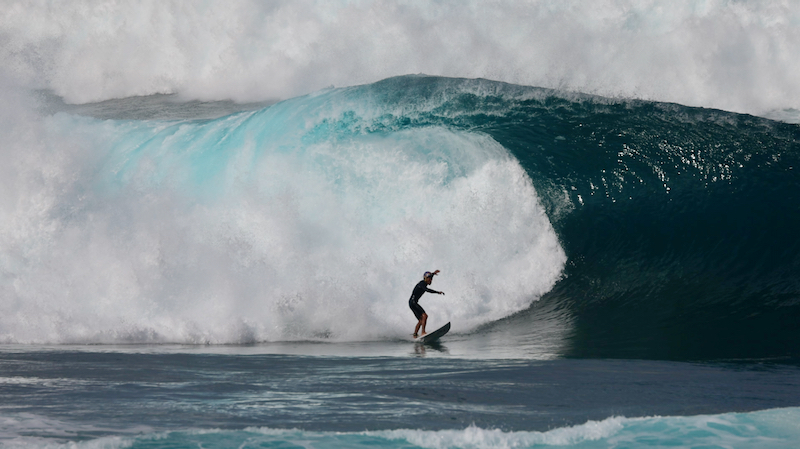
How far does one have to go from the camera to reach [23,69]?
1338 cm

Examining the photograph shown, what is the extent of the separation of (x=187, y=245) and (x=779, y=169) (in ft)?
33.4

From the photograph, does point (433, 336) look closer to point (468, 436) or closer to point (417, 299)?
point (417, 299)

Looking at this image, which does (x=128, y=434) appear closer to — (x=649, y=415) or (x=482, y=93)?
(x=649, y=415)

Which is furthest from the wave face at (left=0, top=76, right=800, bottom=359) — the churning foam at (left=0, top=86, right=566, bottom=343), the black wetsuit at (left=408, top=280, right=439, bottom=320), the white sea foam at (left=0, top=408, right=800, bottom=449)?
the white sea foam at (left=0, top=408, right=800, bottom=449)

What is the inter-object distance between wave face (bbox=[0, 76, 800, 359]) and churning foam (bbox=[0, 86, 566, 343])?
0.10 ft

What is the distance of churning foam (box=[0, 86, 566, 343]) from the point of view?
992cm

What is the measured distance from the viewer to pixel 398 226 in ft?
36.6

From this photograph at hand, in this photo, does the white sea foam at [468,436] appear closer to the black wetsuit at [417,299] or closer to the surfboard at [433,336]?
the surfboard at [433,336]

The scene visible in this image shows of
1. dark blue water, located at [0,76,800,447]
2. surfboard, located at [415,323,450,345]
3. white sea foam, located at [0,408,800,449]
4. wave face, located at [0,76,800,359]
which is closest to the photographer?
white sea foam, located at [0,408,800,449]

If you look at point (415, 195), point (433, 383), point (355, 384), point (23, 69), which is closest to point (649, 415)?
point (433, 383)

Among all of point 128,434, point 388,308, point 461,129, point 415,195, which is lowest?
point 128,434

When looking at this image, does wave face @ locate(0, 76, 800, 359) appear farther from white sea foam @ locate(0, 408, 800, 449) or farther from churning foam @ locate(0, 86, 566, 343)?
white sea foam @ locate(0, 408, 800, 449)

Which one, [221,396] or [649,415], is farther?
[221,396]

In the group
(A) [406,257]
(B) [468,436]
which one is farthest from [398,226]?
(B) [468,436]
